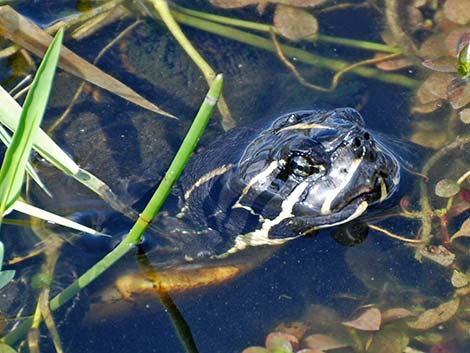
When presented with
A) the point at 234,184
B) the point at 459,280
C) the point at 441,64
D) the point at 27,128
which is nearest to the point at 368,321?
the point at 459,280

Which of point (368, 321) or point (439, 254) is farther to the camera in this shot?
point (439, 254)

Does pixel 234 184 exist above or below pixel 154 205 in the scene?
below

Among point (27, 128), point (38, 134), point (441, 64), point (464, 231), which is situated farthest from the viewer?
point (441, 64)

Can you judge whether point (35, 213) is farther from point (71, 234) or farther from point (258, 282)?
point (258, 282)

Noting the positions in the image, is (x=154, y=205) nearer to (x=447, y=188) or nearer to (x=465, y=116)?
(x=447, y=188)

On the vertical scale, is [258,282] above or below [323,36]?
below

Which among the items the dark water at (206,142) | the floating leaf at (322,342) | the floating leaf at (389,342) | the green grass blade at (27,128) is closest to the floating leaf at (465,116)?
the dark water at (206,142)

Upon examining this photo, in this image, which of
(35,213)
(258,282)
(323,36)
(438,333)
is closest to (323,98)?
(323,36)
